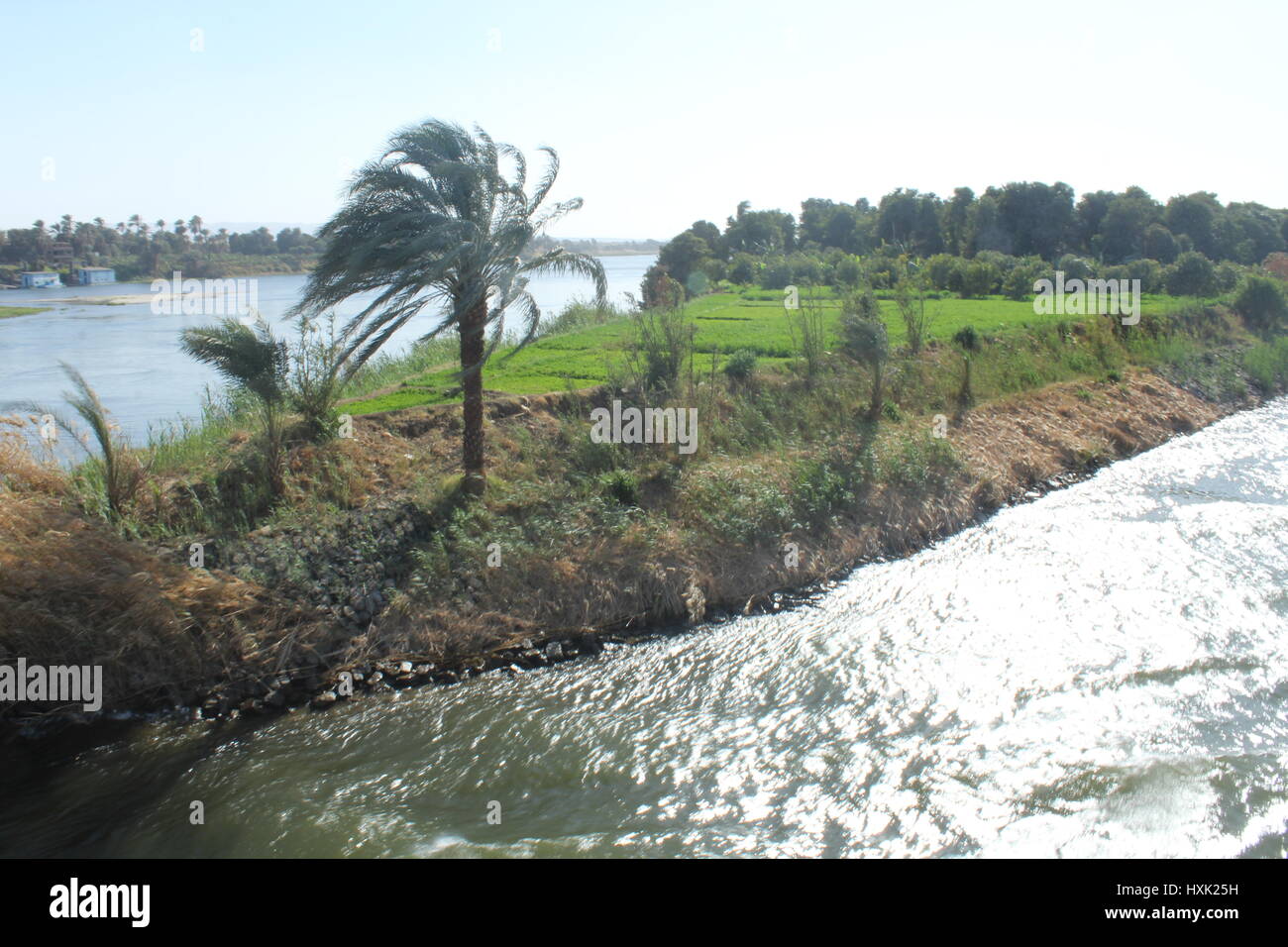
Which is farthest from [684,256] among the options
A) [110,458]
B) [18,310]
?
[110,458]

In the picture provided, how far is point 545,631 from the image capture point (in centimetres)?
1140

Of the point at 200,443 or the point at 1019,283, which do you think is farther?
the point at 1019,283

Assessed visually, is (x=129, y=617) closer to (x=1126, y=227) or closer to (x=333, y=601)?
(x=333, y=601)

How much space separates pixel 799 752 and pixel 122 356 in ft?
83.1

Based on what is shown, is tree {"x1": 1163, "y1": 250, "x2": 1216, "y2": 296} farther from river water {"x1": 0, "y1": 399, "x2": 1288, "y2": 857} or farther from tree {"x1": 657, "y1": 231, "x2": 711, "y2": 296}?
river water {"x1": 0, "y1": 399, "x2": 1288, "y2": 857}

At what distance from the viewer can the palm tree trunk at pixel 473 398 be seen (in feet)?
41.7

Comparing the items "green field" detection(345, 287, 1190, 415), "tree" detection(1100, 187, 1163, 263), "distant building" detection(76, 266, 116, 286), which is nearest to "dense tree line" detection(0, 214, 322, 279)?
"distant building" detection(76, 266, 116, 286)

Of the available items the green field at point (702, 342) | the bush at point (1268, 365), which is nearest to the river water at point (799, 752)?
the green field at point (702, 342)

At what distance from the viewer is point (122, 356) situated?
85.3 feet

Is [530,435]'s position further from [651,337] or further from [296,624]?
[296,624]

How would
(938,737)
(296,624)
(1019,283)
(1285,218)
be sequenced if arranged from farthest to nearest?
(1285,218) < (1019,283) < (296,624) < (938,737)

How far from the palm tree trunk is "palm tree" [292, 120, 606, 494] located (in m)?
0.03
